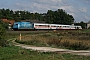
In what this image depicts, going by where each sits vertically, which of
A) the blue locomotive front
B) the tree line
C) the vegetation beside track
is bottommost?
the vegetation beside track

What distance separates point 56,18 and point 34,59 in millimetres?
142450

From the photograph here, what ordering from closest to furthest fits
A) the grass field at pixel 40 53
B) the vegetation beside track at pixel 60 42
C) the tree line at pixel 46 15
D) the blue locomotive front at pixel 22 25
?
1. the grass field at pixel 40 53
2. the vegetation beside track at pixel 60 42
3. the blue locomotive front at pixel 22 25
4. the tree line at pixel 46 15

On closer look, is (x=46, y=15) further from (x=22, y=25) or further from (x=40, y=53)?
(x=40, y=53)

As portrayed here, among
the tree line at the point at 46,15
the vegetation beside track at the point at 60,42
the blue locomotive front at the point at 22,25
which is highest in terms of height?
the tree line at the point at 46,15

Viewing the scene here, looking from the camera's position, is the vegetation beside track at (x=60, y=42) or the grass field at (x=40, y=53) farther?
the vegetation beside track at (x=60, y=42)

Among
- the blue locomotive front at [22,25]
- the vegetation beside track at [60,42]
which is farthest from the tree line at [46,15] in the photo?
the vegetation beside track at [60,42]

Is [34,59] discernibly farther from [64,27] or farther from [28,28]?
[64,27]

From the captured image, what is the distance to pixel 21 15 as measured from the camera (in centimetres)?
16162

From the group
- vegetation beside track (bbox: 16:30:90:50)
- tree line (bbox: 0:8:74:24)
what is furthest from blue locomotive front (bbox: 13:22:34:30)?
tree line (bbox: 0:8:74:24)

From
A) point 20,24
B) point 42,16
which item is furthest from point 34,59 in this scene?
point 42,16

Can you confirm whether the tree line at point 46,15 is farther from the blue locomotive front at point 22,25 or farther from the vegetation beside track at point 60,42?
the vegetation beside track at point 60,42

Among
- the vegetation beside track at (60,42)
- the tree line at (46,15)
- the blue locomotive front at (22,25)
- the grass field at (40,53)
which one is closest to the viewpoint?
the grass field at (40,53)

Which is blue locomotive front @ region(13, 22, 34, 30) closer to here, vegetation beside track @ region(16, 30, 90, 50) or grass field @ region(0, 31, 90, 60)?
vegetation beside track @ region(16, 30, 90, 50)

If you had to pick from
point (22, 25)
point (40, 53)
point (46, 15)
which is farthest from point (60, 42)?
point (46, 15)
